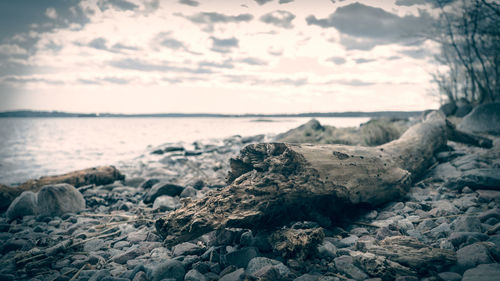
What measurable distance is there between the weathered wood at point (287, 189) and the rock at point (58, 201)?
2.66 meters

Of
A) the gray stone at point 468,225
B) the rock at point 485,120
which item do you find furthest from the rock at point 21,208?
the rock at point 485,120

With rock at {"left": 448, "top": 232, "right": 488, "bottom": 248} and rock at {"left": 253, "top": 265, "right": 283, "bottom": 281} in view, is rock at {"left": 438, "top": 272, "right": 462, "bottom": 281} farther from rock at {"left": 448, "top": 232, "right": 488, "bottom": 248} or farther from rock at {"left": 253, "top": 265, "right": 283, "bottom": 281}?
rock at {"left": 253, "top": 265, "right": 283, "bottom": 281}

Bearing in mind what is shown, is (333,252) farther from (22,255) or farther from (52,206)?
(52,206)

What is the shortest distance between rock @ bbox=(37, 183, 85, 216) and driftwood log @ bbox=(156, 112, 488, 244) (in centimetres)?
268

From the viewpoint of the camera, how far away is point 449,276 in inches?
77.4

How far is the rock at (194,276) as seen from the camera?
2215 mm

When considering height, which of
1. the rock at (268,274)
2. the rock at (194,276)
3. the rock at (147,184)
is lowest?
the rock at (147,184)

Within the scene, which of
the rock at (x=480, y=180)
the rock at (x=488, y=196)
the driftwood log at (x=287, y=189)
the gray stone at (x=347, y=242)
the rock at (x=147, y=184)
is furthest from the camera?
the rock at (x=147, y=184)

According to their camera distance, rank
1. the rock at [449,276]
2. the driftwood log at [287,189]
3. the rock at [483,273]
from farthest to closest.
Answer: the driftwood log at [287,189] < the rock at [449,276] < the rock at [483,273]

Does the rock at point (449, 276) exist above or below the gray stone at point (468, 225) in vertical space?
below

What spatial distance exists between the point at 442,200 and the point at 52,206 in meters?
5.86

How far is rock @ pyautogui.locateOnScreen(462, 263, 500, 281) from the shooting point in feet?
6.01

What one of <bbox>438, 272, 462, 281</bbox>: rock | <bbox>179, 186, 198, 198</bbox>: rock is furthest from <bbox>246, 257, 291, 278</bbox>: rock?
<bbox>179, 186, 198, 198</bbox>: rock

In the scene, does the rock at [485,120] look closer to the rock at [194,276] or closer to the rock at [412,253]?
the rock at [412,253]
